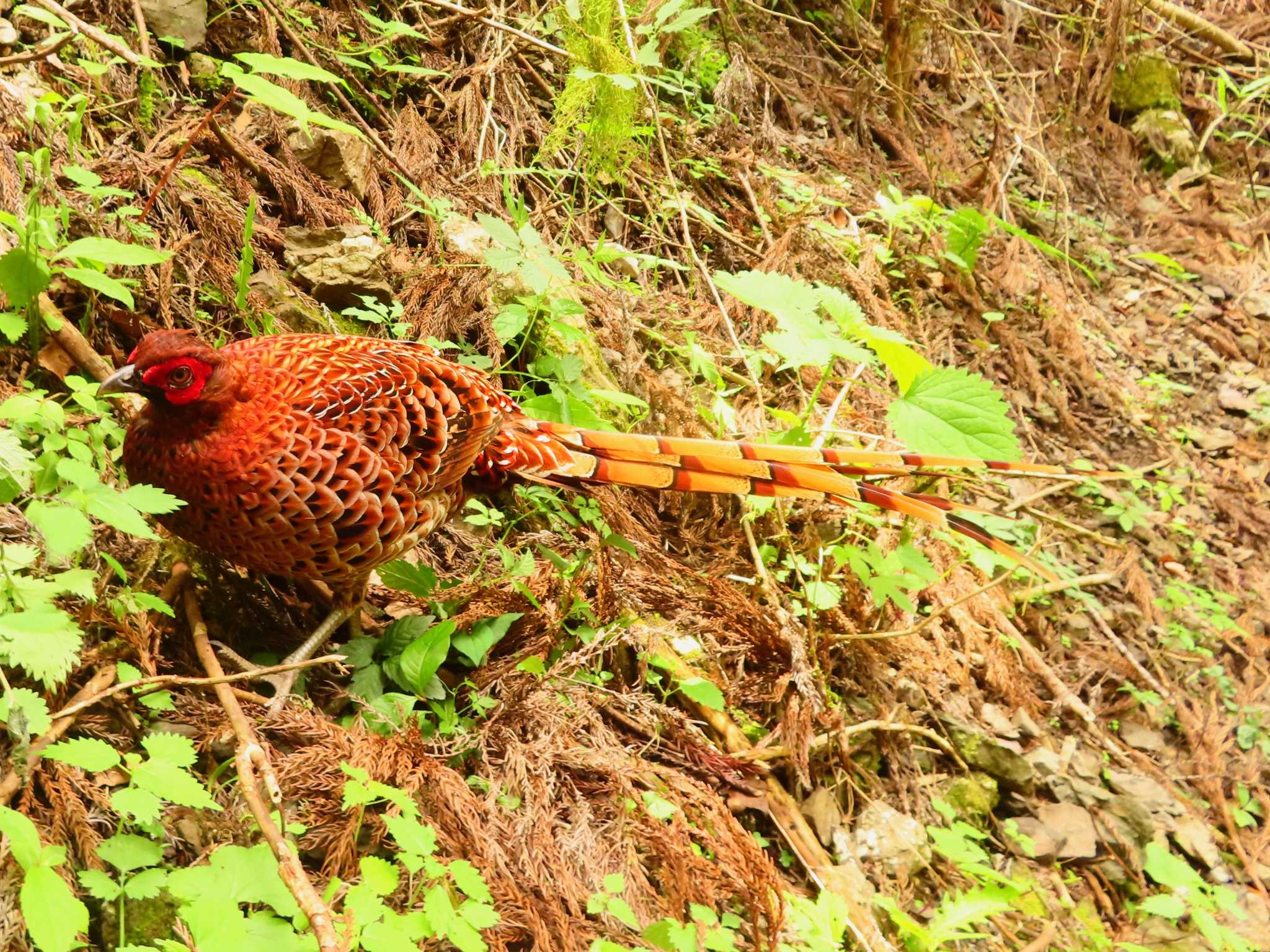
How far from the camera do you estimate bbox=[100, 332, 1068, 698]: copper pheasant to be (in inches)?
93.4

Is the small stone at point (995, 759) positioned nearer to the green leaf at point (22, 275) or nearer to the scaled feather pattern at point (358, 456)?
the scaled feather pattern at point (358, 456)

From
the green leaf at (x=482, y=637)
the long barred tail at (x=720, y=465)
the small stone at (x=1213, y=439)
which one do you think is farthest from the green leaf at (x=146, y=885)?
the small stone at (x=1213, y=439)

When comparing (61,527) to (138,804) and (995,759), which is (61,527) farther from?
(995,759)

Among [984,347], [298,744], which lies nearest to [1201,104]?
[984,347]

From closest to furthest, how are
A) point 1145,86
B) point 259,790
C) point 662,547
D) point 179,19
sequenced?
point 259,790 → point 662,547 → point 179,19 → point 1145,86

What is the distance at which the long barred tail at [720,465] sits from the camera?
9.75ft

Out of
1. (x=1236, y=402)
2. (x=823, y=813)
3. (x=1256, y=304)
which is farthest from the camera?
(x=1256, y=304)

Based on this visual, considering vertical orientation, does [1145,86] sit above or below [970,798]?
above

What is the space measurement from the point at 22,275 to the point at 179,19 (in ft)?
5.93

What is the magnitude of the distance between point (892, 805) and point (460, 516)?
1.82m

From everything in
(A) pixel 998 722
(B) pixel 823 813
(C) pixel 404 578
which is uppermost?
(C) pixel 404 578

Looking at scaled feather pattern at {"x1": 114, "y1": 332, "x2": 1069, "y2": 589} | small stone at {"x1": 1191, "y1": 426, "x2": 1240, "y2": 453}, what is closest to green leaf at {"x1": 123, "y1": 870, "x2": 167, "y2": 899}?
scaled feather pattern at {"x1": 114, "y1": 332, "x2": 1069, "y2": 589}

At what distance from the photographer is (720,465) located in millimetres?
3016

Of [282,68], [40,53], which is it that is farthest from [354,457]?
[40,53]
